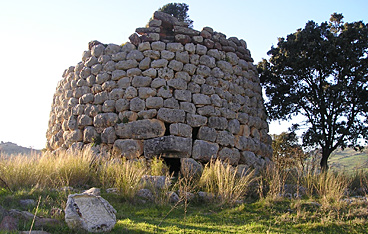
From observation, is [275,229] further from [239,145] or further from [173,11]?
[173,11]

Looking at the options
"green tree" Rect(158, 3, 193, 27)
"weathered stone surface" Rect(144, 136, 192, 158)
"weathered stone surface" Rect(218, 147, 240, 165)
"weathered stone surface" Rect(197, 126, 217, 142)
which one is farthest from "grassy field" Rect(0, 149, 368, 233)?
"green tree" Rect(158, 3, 193, 27)

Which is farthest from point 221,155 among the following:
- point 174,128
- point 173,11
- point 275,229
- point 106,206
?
point 173,11

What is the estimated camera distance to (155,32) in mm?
9773

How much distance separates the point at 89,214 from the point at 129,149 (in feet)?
14.0

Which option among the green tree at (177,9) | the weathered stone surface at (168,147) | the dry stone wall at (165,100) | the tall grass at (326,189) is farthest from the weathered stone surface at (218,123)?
the green tree at (177,9)

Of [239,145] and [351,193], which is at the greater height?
[239,145]

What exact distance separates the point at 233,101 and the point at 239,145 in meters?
1.28

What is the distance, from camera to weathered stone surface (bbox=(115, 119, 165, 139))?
8.73 meters

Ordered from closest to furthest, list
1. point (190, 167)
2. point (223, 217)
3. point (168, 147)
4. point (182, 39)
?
point (223, 217) → point (190, 167) → point (168, 147) → point (182, 39)

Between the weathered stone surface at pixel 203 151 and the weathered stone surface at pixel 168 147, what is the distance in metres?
0.19

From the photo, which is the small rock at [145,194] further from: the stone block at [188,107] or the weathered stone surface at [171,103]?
the stone block at [188,107]

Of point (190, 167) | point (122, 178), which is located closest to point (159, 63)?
point (190, 167)

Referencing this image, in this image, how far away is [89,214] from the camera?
4.51 meters

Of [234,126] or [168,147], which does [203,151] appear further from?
[234,126]
